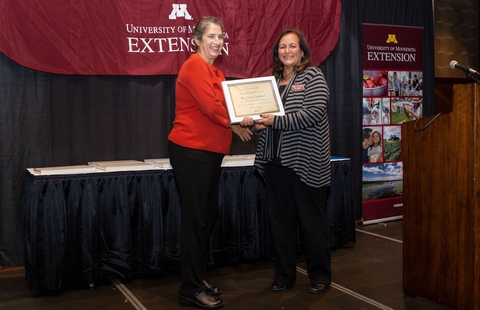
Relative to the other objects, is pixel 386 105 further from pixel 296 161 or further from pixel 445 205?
pixel 445 205

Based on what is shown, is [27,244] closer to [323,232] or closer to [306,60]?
[323,232]

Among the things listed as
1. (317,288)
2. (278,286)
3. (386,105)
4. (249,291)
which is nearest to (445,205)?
(317,288)

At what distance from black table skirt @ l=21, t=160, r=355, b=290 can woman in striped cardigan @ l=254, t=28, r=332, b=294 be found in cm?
65

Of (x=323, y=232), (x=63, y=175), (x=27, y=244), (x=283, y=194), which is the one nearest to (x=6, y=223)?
(x=27, y=244)

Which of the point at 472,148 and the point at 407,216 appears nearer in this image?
the point at 472,148

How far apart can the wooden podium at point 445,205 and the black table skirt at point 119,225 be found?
128cm

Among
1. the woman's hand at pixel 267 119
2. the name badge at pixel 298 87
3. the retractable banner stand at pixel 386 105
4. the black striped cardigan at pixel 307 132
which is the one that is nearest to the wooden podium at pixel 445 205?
the black striped cardigan at pixel 307 132

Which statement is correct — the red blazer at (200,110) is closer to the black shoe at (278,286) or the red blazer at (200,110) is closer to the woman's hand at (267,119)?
the woman's hand at (267,119)

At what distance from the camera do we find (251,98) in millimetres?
2873

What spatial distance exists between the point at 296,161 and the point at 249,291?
0.89 metres

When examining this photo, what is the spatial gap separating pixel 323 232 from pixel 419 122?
34.1 inches

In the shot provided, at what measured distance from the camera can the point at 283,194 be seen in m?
3.09

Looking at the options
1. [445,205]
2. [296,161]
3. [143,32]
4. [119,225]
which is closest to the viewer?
[445,205]

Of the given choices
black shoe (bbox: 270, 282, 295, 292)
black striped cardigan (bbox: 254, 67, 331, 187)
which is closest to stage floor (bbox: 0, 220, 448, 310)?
black shoe (bbox: 270, 282, 295, 292)
